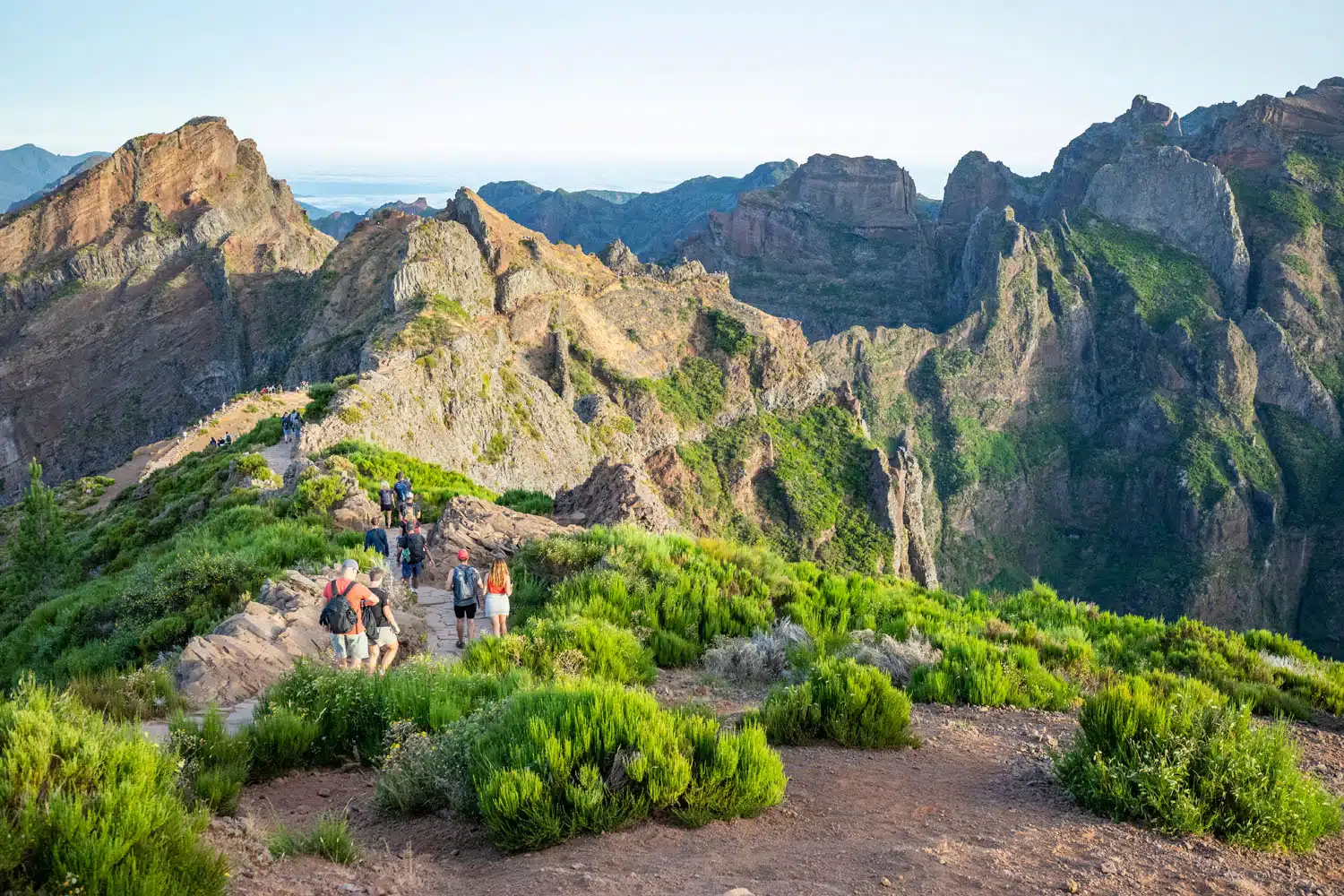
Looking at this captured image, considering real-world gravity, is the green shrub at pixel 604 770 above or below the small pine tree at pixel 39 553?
above

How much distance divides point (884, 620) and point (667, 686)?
13.1 ft

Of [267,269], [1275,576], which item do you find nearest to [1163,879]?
[267,269]

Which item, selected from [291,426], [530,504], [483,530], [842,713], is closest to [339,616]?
[842,713]

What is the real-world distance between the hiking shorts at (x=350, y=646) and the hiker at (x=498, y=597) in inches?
74.1

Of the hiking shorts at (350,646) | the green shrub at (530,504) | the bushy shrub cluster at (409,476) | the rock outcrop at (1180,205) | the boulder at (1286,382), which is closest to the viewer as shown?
the hiking shorts at (350,646)

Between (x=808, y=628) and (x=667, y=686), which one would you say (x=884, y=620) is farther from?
(x=667, y=686)

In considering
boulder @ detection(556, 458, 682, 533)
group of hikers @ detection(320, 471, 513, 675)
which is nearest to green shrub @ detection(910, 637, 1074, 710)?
group of hikers @ detection(320, 471, 513, 675)

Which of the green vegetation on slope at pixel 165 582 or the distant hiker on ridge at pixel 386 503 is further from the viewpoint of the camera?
the distant hiker on ridge at pixel 386 503

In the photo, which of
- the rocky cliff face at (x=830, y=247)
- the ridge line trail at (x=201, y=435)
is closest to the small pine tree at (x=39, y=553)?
the ridge line trail at (x=201, y=435)

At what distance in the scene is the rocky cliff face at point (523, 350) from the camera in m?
48.1

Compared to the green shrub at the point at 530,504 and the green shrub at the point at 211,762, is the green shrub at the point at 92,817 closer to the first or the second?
the green shrub at the point at 211,762

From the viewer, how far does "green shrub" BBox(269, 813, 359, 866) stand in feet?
15.6

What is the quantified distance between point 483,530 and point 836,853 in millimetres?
11790

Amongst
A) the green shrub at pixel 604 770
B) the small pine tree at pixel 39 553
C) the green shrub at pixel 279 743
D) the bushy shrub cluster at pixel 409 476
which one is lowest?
the small pine tree at pixel 39 553
